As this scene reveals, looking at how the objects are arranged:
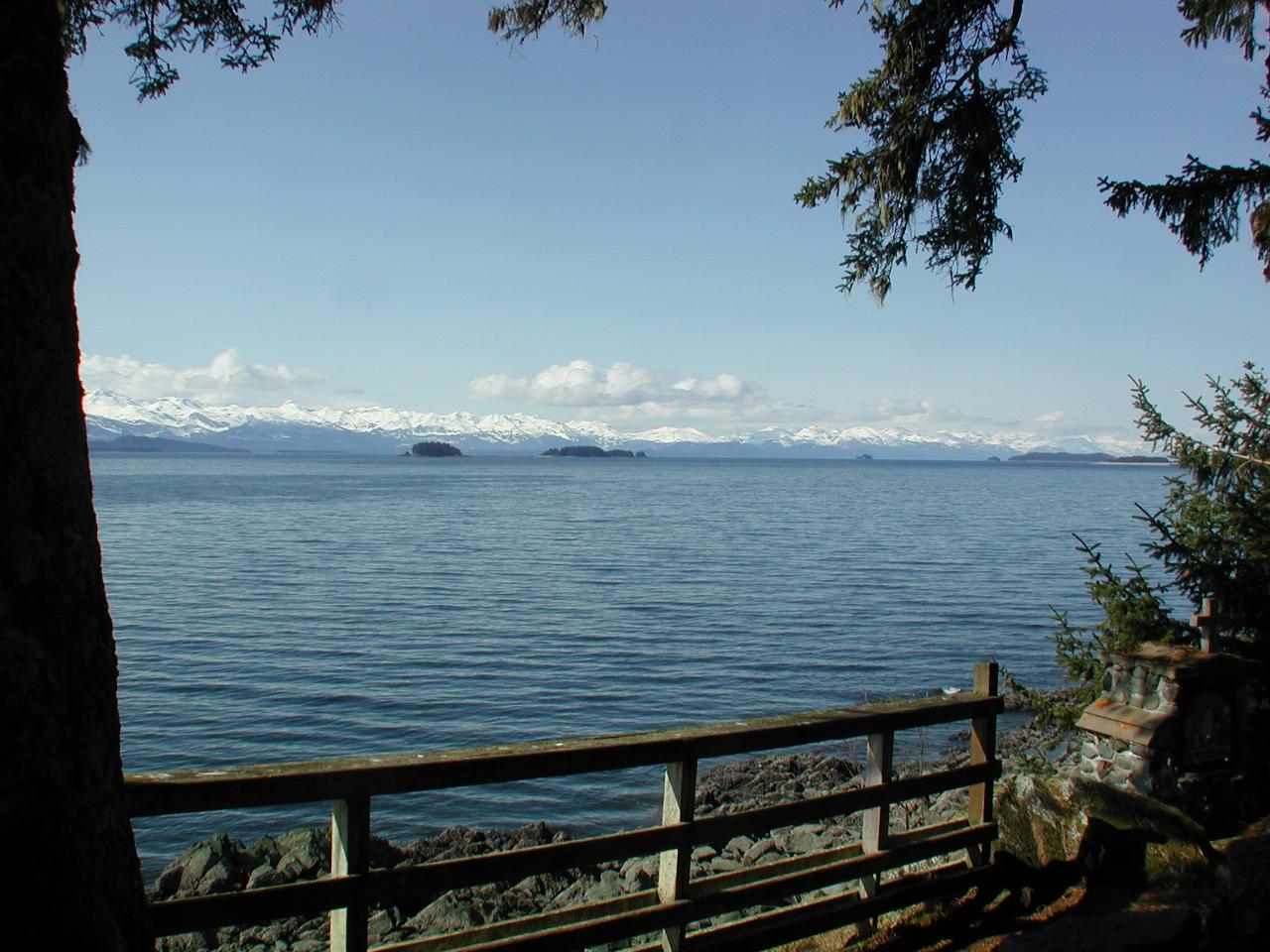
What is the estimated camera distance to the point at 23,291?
2.99 m

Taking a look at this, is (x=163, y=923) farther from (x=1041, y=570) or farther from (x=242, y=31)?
(x=1041, y=570)

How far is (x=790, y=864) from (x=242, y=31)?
6.47 metres

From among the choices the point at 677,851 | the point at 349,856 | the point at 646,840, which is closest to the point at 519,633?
the point at 677,851

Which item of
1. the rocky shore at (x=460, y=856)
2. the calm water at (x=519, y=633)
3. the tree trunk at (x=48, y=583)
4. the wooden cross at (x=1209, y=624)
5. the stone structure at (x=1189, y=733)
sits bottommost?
the calm water at (x=519, y=633)

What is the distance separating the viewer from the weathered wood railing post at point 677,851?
5152 millimetres

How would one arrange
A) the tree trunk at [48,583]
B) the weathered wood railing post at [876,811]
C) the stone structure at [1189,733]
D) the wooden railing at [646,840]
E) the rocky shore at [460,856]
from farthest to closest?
1. the rocky shore at [460,856]
2. the stone structure at [1189,733]
3. the weathered wood railing post at [876,811]
4. the wooden railing at [646,840]
5. the tree trunk at [48,583]

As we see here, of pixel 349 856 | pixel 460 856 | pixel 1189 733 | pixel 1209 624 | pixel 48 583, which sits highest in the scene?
pixel 48 583

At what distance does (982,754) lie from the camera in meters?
6.59

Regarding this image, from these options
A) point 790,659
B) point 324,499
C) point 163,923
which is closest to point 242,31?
point 163,923

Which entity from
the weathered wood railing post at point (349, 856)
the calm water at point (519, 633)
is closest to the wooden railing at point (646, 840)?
the weathered wood railing post at point (349, 856)

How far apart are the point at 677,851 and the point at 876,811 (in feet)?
4.77

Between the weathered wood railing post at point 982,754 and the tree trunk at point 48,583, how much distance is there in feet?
15.9

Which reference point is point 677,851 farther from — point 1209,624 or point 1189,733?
point 1209,624

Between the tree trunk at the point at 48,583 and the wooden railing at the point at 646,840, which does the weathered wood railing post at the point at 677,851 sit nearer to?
the wooden railing at the point at 646,840
